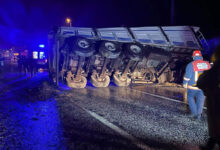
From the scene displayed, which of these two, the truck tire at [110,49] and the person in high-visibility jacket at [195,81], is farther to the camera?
the truck tire at [110,49]

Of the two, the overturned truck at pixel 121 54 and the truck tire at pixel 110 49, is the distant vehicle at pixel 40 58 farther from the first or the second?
→ the truck tire at pixel 110 49

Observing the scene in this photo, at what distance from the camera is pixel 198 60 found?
3457 mm

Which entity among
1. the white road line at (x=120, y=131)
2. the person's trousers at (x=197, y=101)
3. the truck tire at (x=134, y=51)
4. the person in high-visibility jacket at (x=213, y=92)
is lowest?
the white road line at (x=120, y=131)

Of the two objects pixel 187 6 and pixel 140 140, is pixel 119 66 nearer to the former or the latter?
pixel 140 140

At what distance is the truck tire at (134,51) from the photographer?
22.1 feet

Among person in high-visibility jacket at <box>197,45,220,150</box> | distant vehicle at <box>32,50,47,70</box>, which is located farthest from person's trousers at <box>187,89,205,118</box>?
distant vehicle at <box>32,50,47,70</box>

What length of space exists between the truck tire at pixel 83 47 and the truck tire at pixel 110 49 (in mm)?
433

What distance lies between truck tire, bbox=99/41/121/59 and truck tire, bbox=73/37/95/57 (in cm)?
43

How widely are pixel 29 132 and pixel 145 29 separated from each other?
704 cm

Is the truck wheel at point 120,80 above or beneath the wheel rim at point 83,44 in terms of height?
beneath

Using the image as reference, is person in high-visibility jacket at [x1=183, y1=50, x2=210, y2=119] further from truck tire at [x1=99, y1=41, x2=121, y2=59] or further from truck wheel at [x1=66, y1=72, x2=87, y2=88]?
truck wheel at [x1=66, y1=72, x2=87, y2=88]

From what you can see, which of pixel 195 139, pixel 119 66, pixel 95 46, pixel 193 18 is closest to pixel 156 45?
pixel 119 66

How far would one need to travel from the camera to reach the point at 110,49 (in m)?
6.50

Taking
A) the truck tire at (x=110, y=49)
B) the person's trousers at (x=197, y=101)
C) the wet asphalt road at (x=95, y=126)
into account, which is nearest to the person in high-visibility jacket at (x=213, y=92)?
the wet asphalt road at (x=95, y=126)
